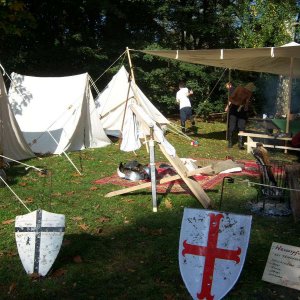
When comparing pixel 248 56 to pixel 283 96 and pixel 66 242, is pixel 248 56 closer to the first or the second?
pixel 66 242

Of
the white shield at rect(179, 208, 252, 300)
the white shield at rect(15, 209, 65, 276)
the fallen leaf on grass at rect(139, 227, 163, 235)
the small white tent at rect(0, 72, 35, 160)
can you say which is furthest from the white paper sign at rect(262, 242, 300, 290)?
the small white tent at rect(0, 72, 35, 160)

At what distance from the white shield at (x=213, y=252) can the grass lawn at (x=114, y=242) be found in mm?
236

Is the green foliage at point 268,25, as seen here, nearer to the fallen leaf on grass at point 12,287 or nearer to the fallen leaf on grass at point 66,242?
the fallen leaf on grass at point 66,242

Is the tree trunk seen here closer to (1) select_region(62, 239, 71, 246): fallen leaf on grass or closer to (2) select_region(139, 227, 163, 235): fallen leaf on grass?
(2) select_region(139, 227, 163, 235): fallen leaf on grass

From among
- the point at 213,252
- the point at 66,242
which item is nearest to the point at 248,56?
the point at 66,242

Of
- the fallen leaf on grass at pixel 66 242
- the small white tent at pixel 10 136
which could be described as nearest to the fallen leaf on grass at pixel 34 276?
the fallen leaf on grass at pixel 66 242

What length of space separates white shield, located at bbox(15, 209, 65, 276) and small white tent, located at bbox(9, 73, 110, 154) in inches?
270

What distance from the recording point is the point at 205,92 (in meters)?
20.6

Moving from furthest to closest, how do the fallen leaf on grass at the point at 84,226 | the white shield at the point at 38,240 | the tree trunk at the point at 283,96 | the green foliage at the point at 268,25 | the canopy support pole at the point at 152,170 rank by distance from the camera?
the tree trunk at the point at 283,96
the green foliage at the point at 268,25
the canopy support pole at the point at 152,170
the fallen leaf on grass at the point at 84,226
the white shield at the point at 38,240

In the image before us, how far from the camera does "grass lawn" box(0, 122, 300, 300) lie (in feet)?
11.9

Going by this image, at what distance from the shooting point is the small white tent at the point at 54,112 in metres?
10.8

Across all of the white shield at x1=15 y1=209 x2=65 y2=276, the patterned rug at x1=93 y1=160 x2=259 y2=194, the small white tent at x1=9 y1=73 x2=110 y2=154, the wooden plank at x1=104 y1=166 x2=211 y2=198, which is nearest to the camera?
the white shield at x1=15 y1=209 x2=65 y2=276

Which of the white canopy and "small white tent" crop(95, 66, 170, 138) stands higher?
the white canopy

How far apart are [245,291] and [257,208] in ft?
7.22
